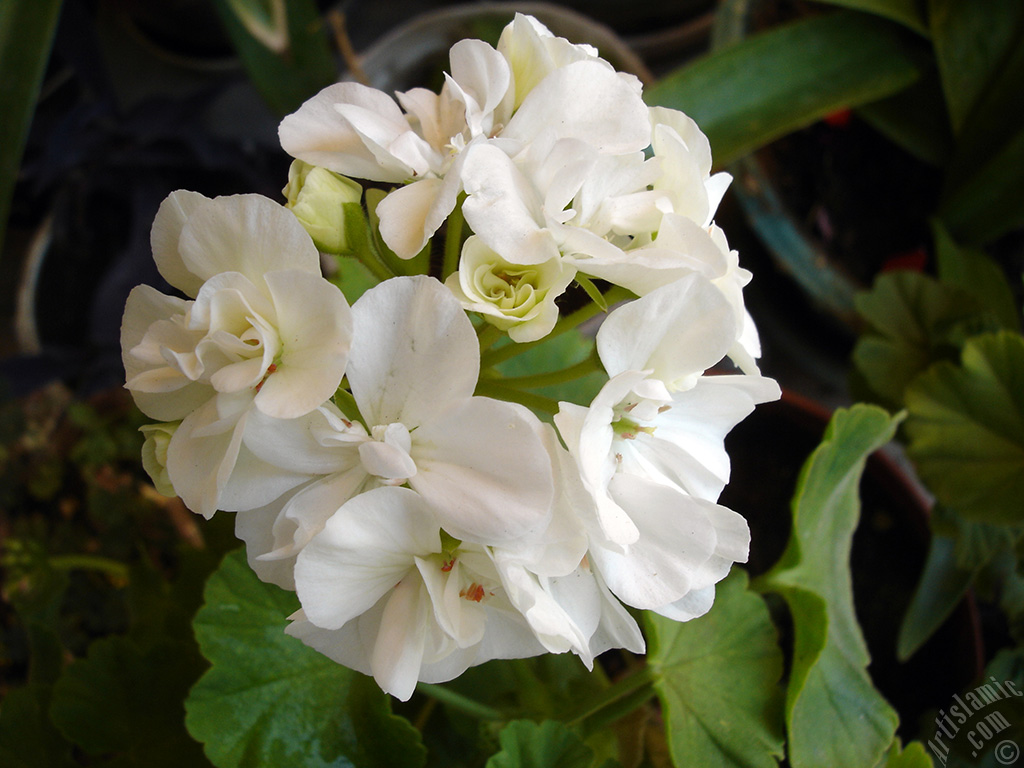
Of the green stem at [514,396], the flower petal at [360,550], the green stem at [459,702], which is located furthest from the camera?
the green stem at [459,702]

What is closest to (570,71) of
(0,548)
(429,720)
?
(429,720)

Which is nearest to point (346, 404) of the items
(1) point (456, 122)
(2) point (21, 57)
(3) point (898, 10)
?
(1) point (456, 122)

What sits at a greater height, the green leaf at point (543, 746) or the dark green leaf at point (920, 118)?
the dark green leaf at point (920, 118)

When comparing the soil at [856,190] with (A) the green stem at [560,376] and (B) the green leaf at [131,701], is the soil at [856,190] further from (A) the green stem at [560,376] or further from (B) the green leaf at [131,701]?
(B) the green leaf at [131,701]

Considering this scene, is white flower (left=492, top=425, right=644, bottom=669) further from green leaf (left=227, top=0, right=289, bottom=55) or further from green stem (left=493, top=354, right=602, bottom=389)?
green leaf (left=227, top=0, right=289, bottom=55)

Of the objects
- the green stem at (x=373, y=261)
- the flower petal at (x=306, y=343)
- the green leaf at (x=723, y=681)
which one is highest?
the flower petal at (x=306, y=343)

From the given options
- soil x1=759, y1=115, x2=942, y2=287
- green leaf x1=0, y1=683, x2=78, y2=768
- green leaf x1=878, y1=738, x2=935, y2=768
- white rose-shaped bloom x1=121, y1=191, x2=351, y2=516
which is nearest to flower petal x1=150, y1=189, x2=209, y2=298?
white rose-shaped bloom x1=121, y1=191, x2=351, y2=516

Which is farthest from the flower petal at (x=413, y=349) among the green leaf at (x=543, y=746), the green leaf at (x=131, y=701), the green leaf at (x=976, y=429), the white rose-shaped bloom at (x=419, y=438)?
the green leaf at (x=976, y=429)

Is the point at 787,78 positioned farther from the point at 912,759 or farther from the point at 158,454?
the point at 158,454
